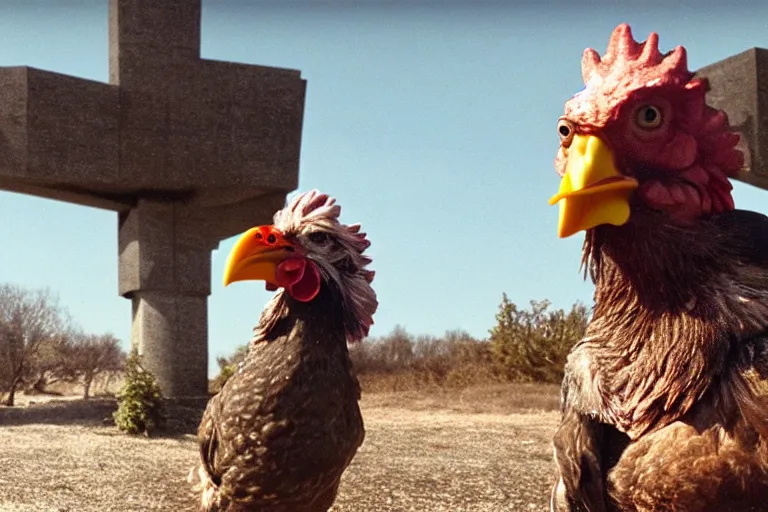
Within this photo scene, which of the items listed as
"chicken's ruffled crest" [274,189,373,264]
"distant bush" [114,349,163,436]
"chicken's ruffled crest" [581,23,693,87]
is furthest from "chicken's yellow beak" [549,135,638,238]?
"distant bush" [114,349,163,436]

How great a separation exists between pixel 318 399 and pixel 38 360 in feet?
34.8

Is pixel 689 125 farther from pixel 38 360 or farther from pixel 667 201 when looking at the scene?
pixel 38 360

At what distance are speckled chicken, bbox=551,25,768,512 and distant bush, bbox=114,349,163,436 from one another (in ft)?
23.0

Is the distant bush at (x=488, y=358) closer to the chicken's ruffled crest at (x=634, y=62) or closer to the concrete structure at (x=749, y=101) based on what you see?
the concrete structure at (x=749, y=101)

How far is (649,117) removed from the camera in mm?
1590

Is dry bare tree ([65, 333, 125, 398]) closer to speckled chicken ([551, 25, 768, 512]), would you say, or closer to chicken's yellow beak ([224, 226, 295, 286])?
chicken's yellow beak ([224, 226, 295, 286])

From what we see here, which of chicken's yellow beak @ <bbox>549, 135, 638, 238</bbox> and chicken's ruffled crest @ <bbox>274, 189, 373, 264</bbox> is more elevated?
chicken's ruffled crest @ <bbox>274, 189, 373, 264</bbox>

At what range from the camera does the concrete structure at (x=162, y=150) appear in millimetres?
8453

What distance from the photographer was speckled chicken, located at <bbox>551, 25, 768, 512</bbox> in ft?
4.78

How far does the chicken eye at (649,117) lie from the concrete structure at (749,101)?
5198 mm

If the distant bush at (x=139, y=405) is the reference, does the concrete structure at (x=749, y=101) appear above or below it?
above

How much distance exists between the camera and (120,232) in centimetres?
953

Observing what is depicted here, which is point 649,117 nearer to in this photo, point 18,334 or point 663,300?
point 663,300

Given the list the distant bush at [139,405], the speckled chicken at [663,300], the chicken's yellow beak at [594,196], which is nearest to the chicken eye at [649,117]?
the speckled chicken at [663,300]
